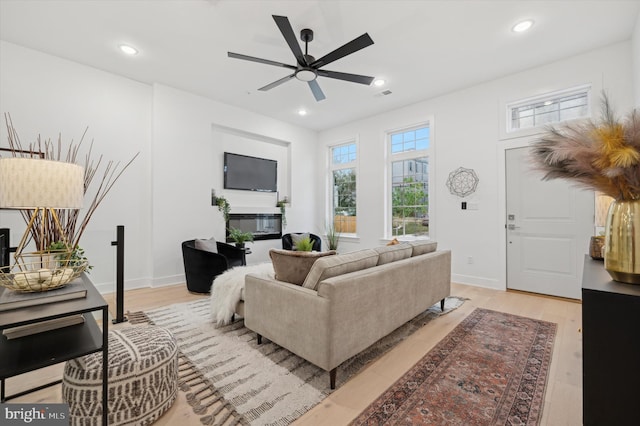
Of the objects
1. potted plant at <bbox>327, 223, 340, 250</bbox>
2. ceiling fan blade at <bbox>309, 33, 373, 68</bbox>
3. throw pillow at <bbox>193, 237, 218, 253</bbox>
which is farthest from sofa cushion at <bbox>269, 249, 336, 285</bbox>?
potted plant at <bbox>327, 223, 340, 250</bbox>

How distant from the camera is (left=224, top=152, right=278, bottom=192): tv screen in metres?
5.15

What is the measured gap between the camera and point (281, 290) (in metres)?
2.04

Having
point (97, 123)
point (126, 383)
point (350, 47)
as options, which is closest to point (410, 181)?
point (350, 47)

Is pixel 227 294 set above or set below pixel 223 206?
below

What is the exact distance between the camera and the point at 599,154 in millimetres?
926

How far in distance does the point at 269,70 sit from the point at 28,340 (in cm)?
367

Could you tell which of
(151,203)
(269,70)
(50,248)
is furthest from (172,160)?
(50,248)

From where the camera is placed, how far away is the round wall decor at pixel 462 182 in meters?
4.29

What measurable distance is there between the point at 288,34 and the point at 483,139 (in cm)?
329

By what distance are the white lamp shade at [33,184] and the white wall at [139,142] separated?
7.23 ft

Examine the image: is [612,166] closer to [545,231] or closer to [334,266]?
[334,266]

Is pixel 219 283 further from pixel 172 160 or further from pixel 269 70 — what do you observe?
pixel 269 70

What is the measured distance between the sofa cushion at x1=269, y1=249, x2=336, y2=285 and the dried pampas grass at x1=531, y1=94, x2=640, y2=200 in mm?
1441

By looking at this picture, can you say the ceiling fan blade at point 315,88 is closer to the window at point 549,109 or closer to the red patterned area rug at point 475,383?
the window at point 549,109
